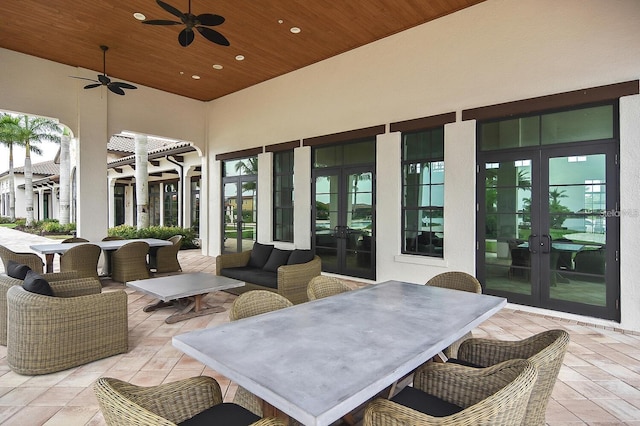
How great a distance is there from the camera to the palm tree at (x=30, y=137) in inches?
715

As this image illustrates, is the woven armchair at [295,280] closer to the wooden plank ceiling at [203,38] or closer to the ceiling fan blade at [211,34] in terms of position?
the ceiling fan blade at [211,34]

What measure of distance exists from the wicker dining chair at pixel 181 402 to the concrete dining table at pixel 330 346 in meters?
0.13

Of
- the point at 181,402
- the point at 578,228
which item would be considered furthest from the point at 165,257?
the point at 578,228

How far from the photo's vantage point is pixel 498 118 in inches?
199

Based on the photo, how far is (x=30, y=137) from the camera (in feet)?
60.5

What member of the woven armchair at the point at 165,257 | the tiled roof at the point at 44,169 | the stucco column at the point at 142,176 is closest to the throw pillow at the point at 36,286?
the woven armchair at the point at 165,257

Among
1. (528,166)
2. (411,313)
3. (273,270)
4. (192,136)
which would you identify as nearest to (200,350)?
(411,313)

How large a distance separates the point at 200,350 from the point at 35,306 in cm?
209

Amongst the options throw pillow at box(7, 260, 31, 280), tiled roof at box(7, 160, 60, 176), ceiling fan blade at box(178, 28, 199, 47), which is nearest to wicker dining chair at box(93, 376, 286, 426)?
throw pillow at box(7, 260, 31, 280)

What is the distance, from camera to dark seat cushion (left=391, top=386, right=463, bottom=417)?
1607 millimetres

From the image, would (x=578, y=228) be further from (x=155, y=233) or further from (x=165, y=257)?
(x=155, y=233)

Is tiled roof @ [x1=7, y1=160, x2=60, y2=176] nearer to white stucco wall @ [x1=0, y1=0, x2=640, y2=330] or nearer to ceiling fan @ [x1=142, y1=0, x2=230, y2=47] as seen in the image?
white stucco wall @ [x1=0, y1=0, x2=640, y2=330]

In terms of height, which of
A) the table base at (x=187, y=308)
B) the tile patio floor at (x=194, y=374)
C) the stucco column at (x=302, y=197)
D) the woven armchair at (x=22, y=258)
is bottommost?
the tile patio floor at (x=194, y=374)

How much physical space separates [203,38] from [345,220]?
4.08m
